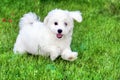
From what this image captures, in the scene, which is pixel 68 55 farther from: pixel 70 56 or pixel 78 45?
pixel 78 45

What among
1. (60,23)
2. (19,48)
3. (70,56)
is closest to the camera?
(60,23)

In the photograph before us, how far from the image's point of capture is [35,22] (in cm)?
792

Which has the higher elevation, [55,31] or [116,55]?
[55,31]

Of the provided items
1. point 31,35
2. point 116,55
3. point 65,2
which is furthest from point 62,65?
point 65,2

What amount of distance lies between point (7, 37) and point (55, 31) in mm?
1872

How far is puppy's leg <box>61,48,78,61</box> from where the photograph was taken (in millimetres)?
7289

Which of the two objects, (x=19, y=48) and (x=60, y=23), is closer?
(x=60, y=23)

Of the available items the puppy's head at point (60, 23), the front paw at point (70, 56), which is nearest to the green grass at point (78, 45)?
the front paw at point (70, 56)

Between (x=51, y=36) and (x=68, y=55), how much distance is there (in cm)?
42

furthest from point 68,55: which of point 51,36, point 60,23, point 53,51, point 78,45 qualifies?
point 78,45

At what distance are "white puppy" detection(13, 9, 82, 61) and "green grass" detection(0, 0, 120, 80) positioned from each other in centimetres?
16

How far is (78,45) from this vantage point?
28.2 ft

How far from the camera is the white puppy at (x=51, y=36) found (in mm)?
7184

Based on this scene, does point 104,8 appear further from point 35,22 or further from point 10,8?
point 35,22
